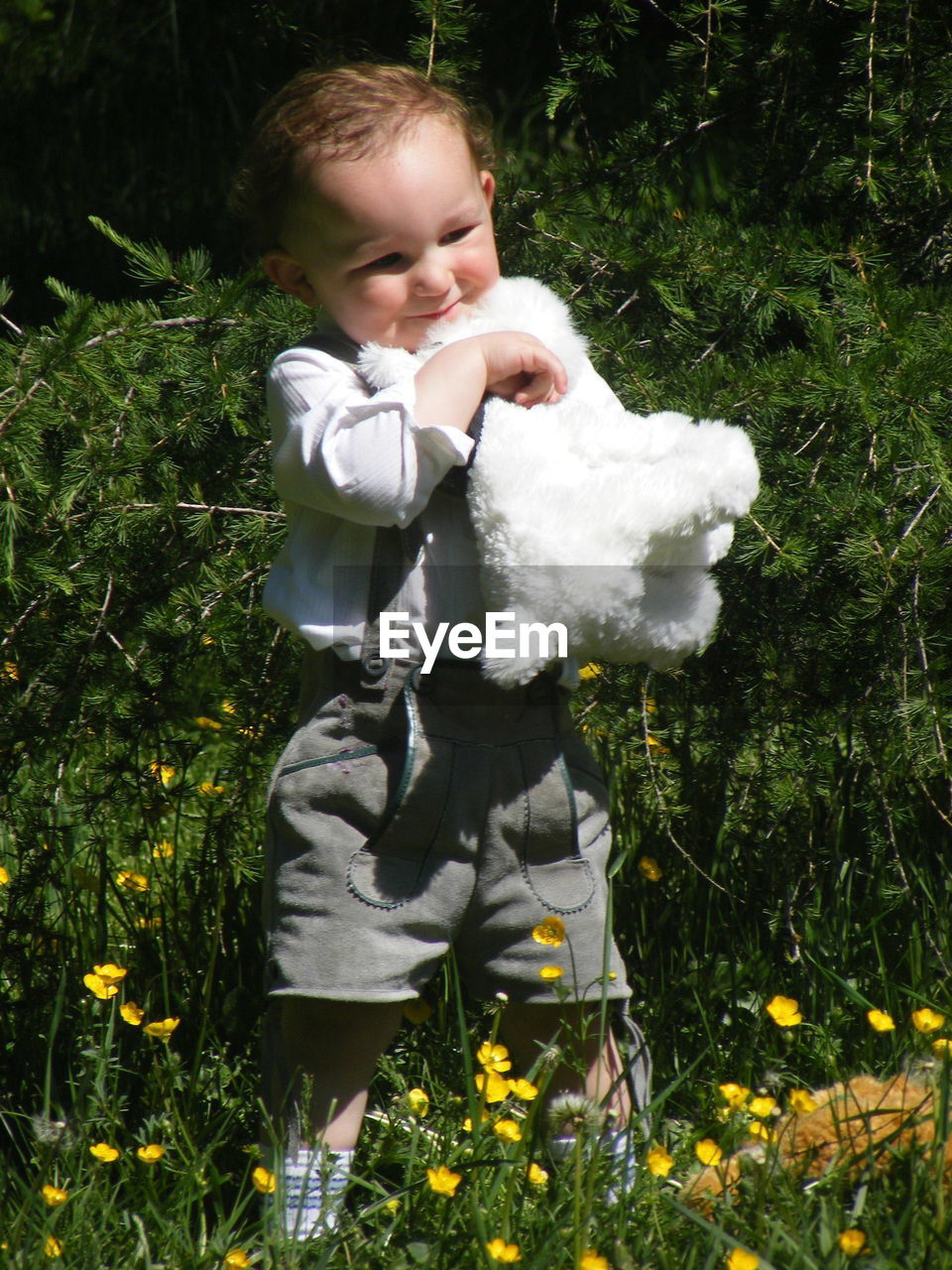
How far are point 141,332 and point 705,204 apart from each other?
42.3 inches

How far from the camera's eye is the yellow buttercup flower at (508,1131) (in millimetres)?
1440

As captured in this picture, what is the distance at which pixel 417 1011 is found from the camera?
1.96m

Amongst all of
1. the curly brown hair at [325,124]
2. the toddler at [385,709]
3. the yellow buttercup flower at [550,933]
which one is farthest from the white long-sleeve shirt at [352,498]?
the yellow buttercup flower at [550,933]

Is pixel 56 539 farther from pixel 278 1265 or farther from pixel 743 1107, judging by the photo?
pixel 743 1107

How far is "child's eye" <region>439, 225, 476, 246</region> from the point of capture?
5.02 ft

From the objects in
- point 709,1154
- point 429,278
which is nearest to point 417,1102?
point 709,1154

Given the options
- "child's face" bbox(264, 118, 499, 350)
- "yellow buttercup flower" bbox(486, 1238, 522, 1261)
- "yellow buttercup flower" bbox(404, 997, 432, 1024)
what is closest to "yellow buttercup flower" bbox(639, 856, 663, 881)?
"yellow buttercup flower" bbox(404, 997, 432, 1024)

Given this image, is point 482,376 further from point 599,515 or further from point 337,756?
point 337,756

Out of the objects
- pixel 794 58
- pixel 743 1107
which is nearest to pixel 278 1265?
pixel 743 1107

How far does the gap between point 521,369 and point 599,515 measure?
20 centimetres

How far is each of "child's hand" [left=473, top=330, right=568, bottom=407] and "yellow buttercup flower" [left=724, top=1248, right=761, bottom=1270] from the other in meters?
→ 0.91

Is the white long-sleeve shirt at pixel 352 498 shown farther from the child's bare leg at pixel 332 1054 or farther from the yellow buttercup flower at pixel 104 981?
the yellow buttercup flower at pixel 104 981

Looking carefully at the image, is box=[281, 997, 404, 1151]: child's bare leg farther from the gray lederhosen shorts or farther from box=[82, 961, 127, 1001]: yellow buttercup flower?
box=[82, 961, 127, 1001]: yellow buttercup flower

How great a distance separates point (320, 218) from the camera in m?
1.50
